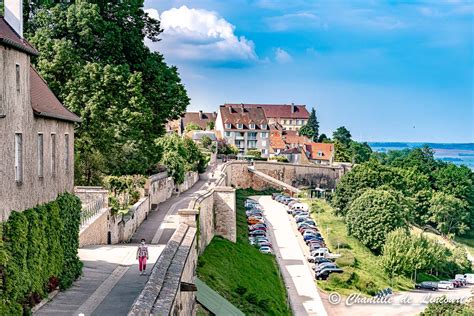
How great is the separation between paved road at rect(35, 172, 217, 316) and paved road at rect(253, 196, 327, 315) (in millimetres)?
10594

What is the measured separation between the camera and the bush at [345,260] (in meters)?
54.1

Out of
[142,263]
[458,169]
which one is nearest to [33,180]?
[142,263]

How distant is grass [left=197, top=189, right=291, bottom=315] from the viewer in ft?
96.4

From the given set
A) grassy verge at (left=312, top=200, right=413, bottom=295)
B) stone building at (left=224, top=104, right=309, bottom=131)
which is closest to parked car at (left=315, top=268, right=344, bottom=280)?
grassy verge at (left=312, top=200, right=413, bottom=295)

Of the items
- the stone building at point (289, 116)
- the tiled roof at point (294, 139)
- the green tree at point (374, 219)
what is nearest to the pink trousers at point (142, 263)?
the green tree at point (374, 219)

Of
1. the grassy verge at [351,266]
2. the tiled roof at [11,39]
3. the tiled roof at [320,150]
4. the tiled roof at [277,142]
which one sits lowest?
the grassy verge at [351,266]

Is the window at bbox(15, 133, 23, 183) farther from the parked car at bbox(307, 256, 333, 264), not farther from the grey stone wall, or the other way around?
the parked car at bbox(307, 256, 333, 264)

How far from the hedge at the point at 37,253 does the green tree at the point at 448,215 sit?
73550mm

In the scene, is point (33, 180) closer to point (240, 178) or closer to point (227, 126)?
point (240, 178)

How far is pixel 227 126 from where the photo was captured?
121125 mm

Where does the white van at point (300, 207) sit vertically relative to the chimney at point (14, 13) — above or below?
below

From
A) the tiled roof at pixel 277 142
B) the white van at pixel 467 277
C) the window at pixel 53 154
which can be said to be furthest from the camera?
the tiled roof at pixel 277 142

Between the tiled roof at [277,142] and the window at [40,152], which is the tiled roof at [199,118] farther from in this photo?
the window at [40,152]

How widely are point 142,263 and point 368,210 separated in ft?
147
